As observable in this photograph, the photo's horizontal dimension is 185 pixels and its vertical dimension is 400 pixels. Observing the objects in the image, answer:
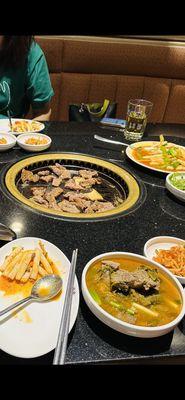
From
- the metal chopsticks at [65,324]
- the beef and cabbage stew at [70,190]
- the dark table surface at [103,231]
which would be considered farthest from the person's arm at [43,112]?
the metal chopsticks at [65,324]

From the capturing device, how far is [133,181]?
2166 millimetres

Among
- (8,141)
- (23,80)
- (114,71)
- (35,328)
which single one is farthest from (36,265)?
(114,71)

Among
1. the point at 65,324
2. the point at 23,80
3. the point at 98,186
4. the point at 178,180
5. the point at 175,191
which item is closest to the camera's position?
the point at 65,324

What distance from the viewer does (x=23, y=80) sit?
3.45 metres

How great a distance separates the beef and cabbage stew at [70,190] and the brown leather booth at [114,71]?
8.04ft

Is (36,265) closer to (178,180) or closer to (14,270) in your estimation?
(14,270)

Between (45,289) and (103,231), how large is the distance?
53cm

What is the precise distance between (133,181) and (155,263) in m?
0.93

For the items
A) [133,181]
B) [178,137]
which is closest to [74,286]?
[133,181]

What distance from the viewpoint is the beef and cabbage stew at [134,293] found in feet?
3.68

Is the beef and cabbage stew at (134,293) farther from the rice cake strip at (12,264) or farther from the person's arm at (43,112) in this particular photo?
the person's arm at (43,112)

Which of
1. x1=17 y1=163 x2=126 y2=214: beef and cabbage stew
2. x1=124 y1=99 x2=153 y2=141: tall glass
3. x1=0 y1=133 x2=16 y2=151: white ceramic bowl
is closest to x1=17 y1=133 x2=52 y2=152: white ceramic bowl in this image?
x1=0 y1=133 x2=16 y2=151: white ceramic bowl

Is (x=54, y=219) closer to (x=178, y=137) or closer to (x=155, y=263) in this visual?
(x=155, y=263)
